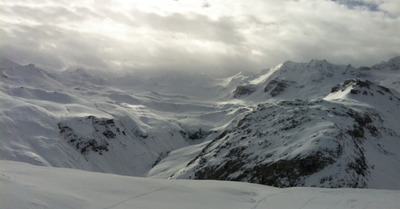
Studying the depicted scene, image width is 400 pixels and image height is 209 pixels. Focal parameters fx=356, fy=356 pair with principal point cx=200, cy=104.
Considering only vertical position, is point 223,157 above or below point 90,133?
above

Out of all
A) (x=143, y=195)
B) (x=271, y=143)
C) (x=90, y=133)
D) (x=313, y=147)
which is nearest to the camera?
(x=143, y=195)

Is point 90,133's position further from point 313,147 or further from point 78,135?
point 313,147

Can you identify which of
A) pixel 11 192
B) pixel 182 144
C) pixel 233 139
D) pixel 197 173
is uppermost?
pixel 11 192

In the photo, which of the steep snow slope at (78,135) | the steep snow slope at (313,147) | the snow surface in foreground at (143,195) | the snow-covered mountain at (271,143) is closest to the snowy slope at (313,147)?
the steep snow slope at (313,147)

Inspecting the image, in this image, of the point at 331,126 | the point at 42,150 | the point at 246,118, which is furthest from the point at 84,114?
the point at 331,126

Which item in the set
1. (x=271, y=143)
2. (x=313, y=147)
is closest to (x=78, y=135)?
(x=271, y=143)

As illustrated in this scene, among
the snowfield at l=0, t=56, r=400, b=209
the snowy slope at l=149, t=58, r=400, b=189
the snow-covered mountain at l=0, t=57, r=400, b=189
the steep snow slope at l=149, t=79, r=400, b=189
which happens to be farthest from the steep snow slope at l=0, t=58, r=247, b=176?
the snowy slope at l=149, t=58, r=400, b=189

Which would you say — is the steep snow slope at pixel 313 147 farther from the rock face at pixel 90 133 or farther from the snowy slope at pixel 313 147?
the rock face at pixel 90 133

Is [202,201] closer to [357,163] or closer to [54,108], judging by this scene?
[357,163]
